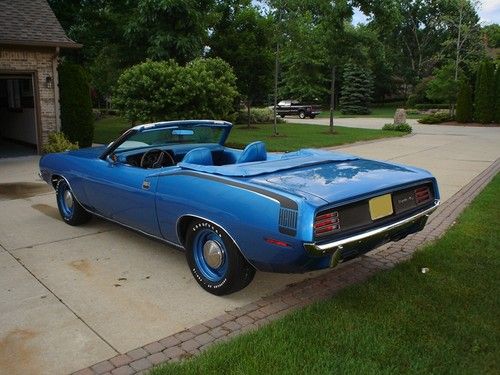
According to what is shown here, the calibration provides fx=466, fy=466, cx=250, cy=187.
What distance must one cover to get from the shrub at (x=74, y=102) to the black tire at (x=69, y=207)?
274 inches

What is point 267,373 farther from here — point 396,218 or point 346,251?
point 396,218

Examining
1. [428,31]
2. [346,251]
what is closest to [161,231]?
[346,251]

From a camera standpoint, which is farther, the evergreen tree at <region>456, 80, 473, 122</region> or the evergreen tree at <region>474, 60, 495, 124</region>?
the evergreen tree at <region>456, 80, 473, 122</region>

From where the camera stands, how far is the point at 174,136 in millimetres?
4980

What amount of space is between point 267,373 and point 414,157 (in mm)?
10552

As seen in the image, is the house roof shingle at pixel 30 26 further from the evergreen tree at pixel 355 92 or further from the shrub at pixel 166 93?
the evergreen tree at pixel 355 92

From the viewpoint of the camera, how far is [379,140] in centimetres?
1664

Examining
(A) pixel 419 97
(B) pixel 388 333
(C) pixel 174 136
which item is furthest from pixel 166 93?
(A) pixel 419 97

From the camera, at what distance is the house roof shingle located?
10.9 m

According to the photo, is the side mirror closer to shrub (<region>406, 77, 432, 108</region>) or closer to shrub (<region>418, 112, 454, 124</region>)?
shrub (<region>418, 112, 454, 124</region>)

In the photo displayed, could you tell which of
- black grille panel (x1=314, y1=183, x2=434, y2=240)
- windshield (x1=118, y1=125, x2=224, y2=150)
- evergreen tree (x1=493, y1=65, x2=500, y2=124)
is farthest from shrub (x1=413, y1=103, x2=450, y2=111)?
black grille panel (x1=314, y1=183, x2=434, y2=240)

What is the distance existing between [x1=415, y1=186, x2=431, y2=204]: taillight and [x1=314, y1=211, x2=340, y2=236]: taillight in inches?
42.1

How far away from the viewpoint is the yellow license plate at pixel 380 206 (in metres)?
3.41

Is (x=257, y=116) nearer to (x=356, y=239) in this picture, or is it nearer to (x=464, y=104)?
(x=464, y=104)
